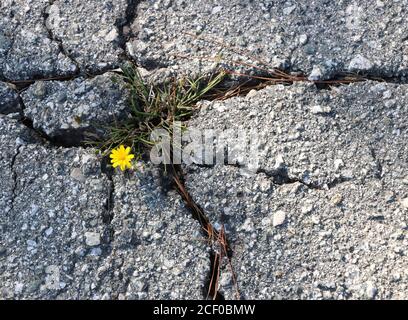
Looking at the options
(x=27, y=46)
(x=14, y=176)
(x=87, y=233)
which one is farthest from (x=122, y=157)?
(x=27, y=46)

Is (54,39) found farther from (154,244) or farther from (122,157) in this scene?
(154,244)

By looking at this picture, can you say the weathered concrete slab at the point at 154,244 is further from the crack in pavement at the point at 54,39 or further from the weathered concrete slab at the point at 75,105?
the crack in pavement at the point at 54,39

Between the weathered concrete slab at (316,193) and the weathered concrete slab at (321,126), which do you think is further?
the weathered concrete slab at (321,126)

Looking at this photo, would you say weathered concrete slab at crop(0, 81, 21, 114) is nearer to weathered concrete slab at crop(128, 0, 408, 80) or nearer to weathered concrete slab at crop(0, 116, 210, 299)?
weathered concrete slab at crop(0, 116, 210, 299)

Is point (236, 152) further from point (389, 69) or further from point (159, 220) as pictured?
point (389, 69)

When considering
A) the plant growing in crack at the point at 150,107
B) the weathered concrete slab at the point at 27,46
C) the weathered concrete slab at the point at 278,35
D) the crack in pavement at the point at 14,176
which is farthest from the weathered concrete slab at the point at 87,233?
the weathered concrete slab at the point at 278,35

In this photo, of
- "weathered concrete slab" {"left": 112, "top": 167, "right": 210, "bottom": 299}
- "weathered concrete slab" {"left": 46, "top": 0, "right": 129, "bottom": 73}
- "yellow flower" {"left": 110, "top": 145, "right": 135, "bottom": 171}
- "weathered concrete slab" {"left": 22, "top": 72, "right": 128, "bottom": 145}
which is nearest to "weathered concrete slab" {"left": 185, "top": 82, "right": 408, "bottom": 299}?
A: "weathered concrete slab" {"left": 112, "top": 167, "right": 210, "bottom": 299}
